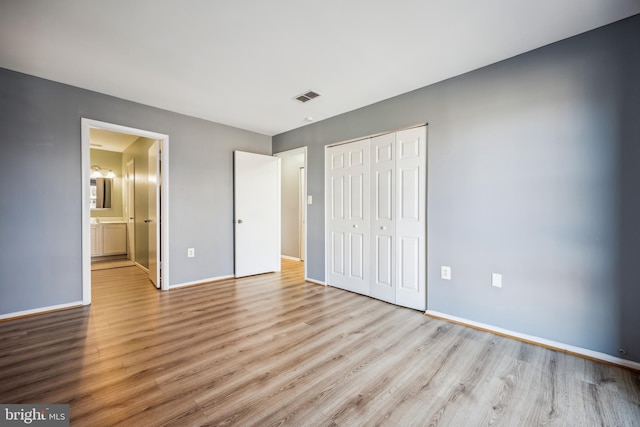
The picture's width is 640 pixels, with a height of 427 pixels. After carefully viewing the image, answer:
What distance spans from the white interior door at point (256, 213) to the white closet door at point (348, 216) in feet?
3.98

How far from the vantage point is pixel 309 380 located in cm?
181

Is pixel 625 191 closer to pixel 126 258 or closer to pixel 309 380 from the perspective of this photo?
pixel 309 380

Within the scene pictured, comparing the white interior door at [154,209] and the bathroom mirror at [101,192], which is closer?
the white interior door at [154,209]

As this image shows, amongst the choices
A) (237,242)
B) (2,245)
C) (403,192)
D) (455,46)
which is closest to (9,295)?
(2,245)

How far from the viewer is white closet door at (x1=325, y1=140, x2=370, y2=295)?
360 centimetres

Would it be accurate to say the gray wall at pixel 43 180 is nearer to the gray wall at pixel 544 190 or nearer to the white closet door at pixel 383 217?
the white closet door at pixel 383 217

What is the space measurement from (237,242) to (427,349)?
10.5 ft

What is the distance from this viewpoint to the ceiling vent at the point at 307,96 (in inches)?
125

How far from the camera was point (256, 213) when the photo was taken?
4.66 m

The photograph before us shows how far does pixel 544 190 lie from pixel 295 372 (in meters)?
2.43

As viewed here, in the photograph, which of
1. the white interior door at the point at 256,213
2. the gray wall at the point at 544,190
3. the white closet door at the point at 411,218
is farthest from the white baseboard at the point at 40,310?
the gray wall at the point at 544,190

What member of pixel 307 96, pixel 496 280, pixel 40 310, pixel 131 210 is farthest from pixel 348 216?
pixel 131 210

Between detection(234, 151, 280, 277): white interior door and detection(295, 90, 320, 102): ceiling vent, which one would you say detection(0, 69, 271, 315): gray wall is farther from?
detection(295, 90, 320, 102): ceiling vent

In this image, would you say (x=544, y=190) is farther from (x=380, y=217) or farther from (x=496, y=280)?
(x=380, y=217)
